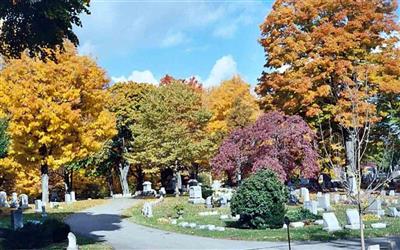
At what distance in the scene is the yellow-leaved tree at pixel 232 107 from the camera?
149 feet

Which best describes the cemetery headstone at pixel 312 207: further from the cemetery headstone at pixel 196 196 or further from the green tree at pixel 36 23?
the green tree at pixel 36 23

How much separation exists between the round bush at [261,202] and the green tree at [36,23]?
9.38 meters

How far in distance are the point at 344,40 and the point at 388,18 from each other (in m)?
3.77

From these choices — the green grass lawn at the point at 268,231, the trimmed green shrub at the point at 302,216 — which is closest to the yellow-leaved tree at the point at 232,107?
the green grass lawn at the point at 268,231

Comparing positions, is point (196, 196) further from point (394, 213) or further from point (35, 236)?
point (35, 236)

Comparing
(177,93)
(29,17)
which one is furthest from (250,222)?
(177,93)

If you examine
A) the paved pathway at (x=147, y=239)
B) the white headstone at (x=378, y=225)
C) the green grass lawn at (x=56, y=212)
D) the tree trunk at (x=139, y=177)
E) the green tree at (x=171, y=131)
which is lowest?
the paved pathway at (x=147, y=239)

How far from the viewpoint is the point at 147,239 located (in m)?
18.7

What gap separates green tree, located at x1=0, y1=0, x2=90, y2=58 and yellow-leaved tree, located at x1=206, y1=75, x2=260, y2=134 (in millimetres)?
28587

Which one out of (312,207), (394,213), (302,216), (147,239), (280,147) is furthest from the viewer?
(280,147)

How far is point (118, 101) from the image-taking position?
46.0 metres

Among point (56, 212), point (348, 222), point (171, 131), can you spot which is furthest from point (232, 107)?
point (348, 222)

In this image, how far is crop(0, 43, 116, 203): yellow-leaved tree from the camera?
3102 cm

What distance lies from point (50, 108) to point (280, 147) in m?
14.9
